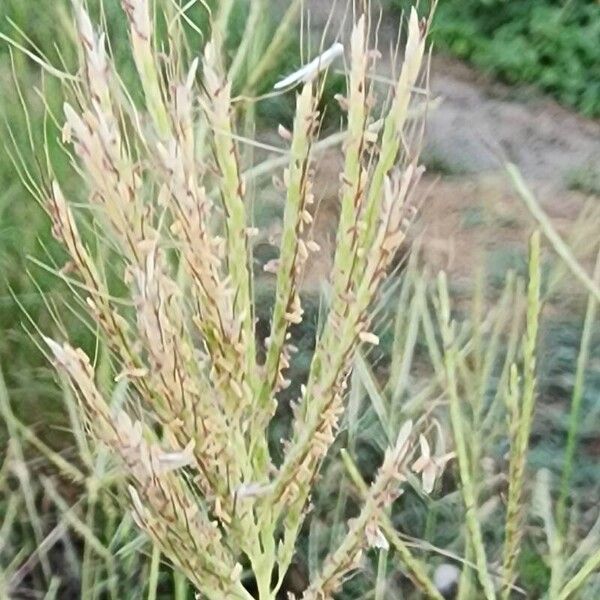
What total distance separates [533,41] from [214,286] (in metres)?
1.87

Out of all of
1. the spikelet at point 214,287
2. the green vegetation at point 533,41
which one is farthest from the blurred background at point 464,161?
the spikelet at point 214,287

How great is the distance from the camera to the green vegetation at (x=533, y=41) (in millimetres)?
2369

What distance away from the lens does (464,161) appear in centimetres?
211

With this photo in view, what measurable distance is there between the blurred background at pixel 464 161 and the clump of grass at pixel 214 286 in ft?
0.34

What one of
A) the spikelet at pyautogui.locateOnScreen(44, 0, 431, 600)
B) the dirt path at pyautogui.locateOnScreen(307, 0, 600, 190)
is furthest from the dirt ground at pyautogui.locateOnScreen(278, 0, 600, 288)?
the spikelet at pyautogui.locateOnScreen(44, 0, 431, 600)

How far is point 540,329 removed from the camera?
1.50m

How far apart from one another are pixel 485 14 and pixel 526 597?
156 cm

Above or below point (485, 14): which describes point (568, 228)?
below

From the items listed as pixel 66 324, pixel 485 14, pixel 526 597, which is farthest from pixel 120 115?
pixel 485 14

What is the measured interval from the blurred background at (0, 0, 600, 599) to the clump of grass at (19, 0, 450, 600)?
10 cm

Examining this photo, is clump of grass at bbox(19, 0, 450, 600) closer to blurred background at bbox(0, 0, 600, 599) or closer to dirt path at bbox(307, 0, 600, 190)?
blurred background at bbox(0, 0, 600, 599)

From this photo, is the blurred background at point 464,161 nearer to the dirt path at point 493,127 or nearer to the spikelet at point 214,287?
the dirt path at point 493,127

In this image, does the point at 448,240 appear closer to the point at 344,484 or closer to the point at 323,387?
the point at 344,484

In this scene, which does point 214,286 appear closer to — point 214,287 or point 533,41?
point 214,287
